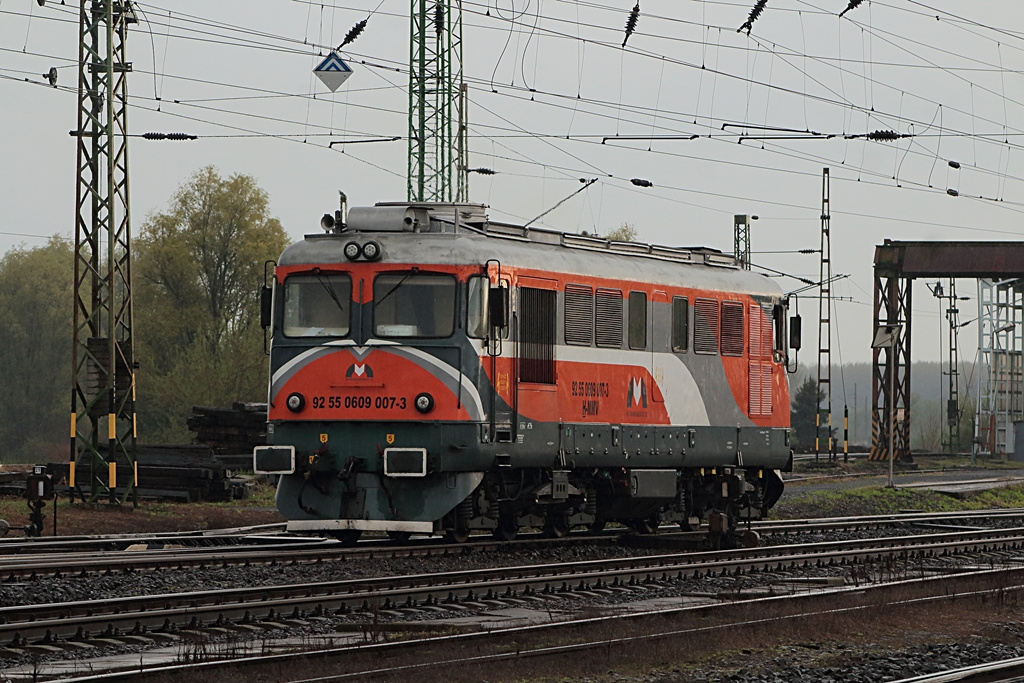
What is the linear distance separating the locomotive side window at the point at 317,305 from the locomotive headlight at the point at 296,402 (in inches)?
29.0

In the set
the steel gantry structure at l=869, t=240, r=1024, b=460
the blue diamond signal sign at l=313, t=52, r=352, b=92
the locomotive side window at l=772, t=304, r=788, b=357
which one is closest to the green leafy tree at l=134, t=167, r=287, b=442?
the steel gantry structure at l=869, t=240, r=1024, b=460

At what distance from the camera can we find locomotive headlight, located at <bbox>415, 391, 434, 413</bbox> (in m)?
17.1

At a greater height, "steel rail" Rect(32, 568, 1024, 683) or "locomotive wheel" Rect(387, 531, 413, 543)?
"locomotive wheel" Rect(387, 531, 413, 543)

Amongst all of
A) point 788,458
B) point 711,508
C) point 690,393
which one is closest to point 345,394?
point 690,393

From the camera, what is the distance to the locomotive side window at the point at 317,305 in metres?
17.7

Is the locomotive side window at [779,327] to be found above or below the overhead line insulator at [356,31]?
below

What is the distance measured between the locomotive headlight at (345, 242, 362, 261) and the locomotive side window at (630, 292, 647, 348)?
4.00 m

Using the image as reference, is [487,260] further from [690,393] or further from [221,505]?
[221,505]

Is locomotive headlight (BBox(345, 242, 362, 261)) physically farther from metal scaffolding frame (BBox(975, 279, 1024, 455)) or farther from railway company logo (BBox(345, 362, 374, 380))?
metal scaffolding frame (BBox(975, 279, 1024, 455))

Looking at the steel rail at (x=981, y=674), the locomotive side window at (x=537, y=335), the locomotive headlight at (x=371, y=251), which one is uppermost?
the locomotive headlight at (x=371, y=251)

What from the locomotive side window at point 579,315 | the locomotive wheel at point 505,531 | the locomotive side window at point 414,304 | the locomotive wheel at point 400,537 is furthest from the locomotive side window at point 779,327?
the locomotive side window at point 414,304

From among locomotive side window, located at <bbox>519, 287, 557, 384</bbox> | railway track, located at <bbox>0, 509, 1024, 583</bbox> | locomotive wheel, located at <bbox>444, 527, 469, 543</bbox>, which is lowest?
railway track, located at <bbox>0, 509, 1024, 583</bbox>

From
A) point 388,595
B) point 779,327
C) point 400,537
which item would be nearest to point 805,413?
point 779,327

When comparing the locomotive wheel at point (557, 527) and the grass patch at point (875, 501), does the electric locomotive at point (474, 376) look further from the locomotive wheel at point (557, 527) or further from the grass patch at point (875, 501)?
the grass patch at point (875, 501)
